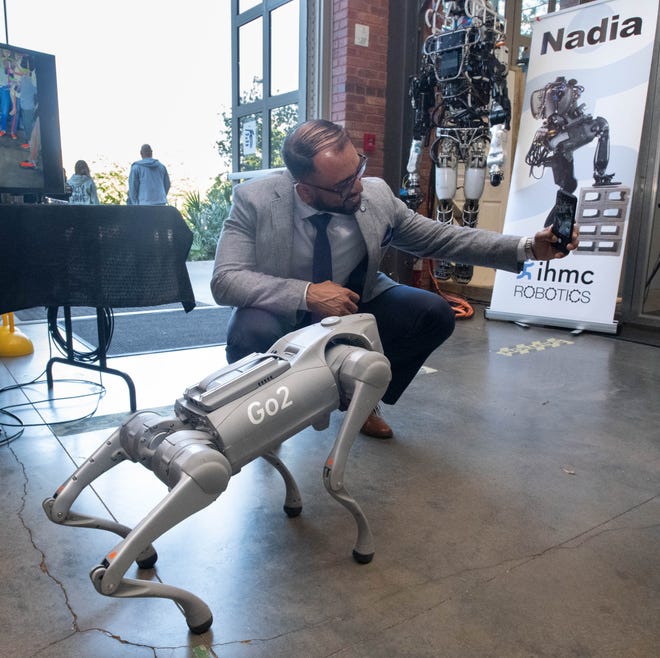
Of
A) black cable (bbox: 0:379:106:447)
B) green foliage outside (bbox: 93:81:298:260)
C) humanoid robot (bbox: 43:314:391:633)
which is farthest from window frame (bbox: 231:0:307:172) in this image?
humanoid robot (bbox: 43:314:391:633)

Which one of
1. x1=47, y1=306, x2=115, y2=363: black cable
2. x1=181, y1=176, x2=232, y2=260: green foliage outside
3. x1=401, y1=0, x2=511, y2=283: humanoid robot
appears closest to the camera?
x1=47, y1=306, x2=115, y2=363: black cable

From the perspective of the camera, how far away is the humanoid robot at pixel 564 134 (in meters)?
3.78

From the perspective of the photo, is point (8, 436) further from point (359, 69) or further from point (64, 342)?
point (359, 69)

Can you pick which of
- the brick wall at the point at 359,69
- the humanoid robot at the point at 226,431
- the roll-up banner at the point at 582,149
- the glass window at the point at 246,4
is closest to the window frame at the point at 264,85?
the glass window at the point at 246,4

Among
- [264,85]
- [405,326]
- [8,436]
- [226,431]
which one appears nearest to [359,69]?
[264,85]

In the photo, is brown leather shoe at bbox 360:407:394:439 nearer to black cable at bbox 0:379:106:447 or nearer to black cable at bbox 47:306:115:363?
black cable at bbox 0:379:106:447

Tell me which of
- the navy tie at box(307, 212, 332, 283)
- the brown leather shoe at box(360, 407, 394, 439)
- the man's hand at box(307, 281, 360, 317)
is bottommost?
the brown leather shoe at box(360, 407, 394, 439)

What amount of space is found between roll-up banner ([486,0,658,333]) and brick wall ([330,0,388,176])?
1.08 m

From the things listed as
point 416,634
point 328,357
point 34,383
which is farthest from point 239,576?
point 34,383

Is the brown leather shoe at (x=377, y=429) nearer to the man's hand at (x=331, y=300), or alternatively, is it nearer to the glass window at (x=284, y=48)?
the man's hand at (x=331, y=300)

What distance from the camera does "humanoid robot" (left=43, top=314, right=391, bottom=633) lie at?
39.4 inches

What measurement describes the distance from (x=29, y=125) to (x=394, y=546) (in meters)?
2.07

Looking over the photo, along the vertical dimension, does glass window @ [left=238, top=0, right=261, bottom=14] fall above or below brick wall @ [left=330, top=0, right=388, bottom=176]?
above

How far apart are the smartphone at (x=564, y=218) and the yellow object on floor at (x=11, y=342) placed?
105 inches
